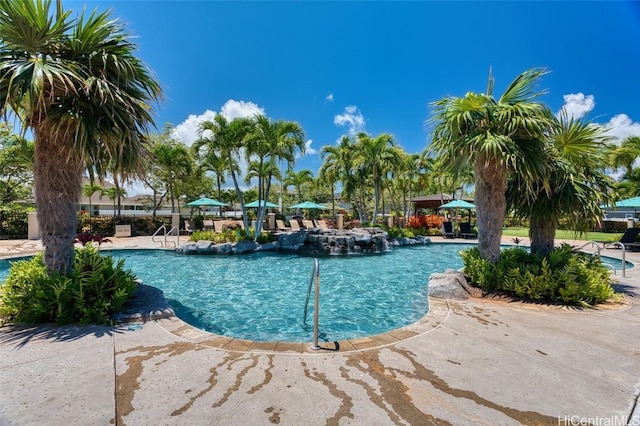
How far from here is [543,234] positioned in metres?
6.96

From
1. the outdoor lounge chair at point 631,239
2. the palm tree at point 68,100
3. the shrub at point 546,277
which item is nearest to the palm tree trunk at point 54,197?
the palm tree at point 68,100

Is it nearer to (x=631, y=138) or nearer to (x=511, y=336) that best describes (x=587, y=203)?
(x=511, y=336)

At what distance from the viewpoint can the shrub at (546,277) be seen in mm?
5527

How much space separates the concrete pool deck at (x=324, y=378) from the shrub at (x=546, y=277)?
128 centimetres

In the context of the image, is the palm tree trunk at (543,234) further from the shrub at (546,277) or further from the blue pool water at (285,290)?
the blue pool water at (285,290)

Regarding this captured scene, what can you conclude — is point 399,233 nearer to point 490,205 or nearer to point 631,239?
point 631,239

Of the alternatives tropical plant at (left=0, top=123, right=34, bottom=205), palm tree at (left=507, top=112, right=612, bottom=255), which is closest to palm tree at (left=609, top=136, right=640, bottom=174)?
palm tree at (left=507, top=112, right=612, bottom=255)

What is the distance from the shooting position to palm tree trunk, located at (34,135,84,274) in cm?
482

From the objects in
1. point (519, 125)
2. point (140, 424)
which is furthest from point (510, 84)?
point (140, 424)

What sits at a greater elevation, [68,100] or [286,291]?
[68,100]

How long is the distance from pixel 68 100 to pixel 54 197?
5.23ft

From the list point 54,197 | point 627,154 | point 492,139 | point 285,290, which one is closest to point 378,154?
point 285,290

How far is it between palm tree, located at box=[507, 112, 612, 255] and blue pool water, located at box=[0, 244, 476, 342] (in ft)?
10.6

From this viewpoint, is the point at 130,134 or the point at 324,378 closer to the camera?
the point at 324,378
